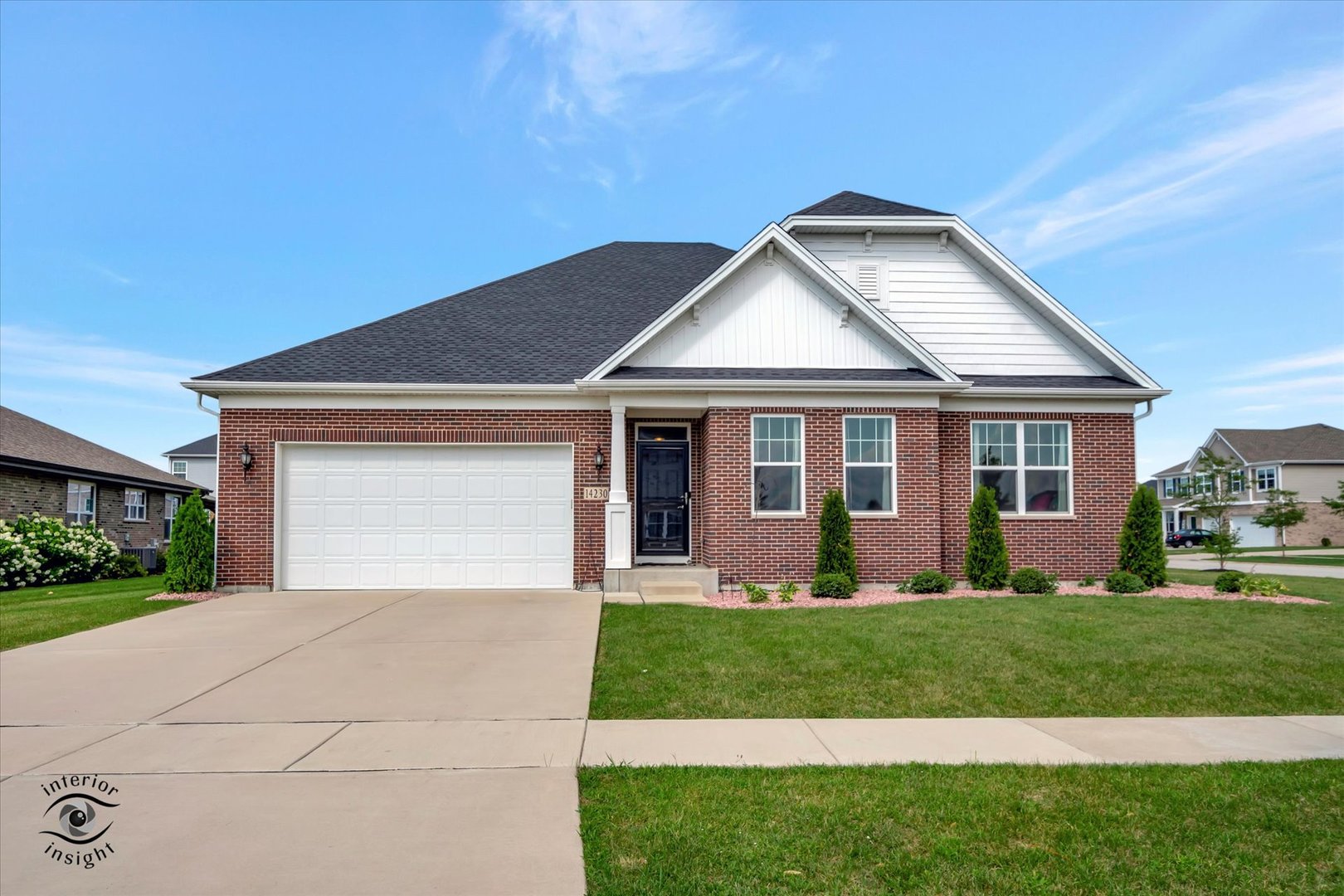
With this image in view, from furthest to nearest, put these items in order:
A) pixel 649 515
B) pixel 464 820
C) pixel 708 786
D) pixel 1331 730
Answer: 1. pixel 649 515
2. pixel 1331 730
3. pixel 708 786
4. pixel 464 820

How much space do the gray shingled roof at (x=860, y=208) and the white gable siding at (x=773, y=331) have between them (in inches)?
91.7

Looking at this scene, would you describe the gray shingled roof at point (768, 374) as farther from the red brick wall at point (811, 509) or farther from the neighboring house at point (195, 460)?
the neighboring house at point (195, 460)

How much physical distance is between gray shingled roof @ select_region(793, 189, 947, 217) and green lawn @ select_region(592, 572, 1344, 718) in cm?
803

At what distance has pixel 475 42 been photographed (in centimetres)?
1406

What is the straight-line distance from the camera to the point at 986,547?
539 inches

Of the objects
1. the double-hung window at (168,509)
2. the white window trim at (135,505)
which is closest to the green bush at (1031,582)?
the white window trim at (135,505)

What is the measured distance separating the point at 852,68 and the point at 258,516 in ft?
43.1

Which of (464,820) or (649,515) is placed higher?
(649,515)

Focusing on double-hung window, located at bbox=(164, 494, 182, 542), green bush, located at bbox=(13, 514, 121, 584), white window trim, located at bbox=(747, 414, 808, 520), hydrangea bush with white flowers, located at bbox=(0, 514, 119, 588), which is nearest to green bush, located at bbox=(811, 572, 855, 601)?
white window trim, located at bbox=(747, 414, 808, 520)

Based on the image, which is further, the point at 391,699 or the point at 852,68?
the point at 852,68

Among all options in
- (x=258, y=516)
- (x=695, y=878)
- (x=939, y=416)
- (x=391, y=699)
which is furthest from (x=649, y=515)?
(x=695, y=878)

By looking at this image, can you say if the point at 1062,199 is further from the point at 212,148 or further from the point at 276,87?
the point at 212,148

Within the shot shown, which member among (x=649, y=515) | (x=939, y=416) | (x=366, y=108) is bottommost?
(x=649, y=515)

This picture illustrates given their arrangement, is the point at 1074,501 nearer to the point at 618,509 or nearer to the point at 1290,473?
the point at 618,509
